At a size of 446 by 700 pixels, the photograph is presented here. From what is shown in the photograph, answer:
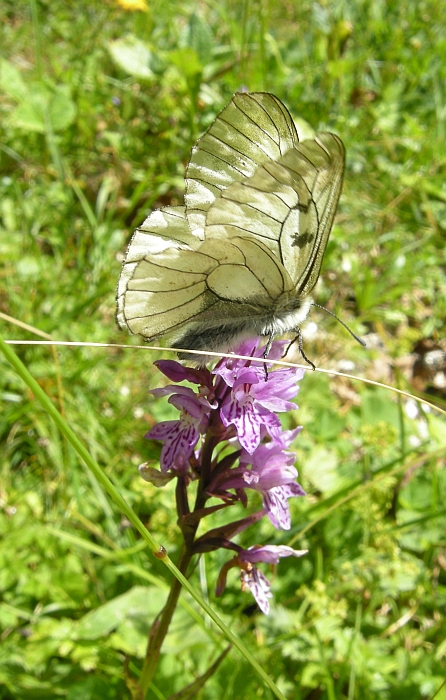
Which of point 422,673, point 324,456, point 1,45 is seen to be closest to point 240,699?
point 422,673

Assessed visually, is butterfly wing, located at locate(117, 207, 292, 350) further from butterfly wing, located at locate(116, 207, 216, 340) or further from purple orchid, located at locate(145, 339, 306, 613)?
purple orchid, located at locate(145, 339, 306, 613)

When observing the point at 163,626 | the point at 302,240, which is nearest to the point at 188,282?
the point at 302,240

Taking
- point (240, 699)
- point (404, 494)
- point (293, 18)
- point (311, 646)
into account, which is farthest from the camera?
point (293, 18)

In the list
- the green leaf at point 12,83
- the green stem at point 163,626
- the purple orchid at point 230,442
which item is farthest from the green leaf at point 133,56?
the green stem at point 163,626

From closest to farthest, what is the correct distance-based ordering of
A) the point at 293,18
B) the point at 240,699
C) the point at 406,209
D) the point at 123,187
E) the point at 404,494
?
the point at 240,699 < the point at 404,494 < the point at 123,187 < the point at 406,209 < the point at 293,18

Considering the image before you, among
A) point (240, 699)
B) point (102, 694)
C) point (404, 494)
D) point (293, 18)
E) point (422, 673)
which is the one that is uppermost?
point (293, 18)

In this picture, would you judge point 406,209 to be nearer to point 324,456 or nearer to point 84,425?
point 324,456
